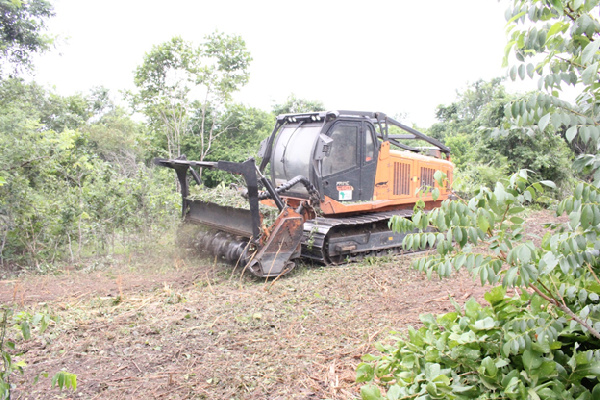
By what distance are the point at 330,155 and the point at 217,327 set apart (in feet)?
12.7

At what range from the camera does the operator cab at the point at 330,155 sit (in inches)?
304

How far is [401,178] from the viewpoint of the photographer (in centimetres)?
903

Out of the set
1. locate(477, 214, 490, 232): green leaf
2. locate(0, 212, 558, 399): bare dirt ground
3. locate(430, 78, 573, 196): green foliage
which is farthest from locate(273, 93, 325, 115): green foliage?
locate(477, 214, 490, 232): green leaf

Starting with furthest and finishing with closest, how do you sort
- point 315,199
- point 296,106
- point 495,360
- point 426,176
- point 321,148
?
point 296,106, point 426,176, point 315,199, point 321,148, point 495,360

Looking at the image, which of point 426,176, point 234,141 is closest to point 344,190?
point 426,176

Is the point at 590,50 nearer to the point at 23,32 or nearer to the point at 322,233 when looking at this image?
the point at 322,233

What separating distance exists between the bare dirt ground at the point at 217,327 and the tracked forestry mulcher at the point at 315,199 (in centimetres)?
41

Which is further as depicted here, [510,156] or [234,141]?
[234,141]

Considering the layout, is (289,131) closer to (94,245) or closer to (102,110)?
(94,245)

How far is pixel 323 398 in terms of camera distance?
3.41m

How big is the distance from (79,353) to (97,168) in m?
5.64

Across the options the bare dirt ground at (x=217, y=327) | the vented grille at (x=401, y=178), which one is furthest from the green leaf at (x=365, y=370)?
the vented grille at (x=401, y=178)

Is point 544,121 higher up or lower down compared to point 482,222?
higher up

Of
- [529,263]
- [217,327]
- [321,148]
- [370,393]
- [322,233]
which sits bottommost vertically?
[217,327]
